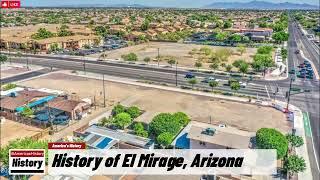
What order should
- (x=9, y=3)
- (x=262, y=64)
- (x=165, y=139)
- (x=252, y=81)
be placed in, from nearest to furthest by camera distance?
(x=9, y=3), (x=165, y=139), (x=252, y=81), (x=262, y=64)

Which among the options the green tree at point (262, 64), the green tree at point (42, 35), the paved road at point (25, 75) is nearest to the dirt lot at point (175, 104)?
the paved road at point (25, 75)

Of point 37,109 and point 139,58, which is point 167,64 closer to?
point 139,58

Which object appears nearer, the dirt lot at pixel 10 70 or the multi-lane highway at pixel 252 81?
the multi-lane highway at pixel 252 81

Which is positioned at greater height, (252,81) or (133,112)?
(252,81)

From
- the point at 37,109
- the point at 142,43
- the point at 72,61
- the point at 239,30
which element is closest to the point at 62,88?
the point at 37,109

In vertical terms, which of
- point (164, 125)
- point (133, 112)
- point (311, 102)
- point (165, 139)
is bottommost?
point (165, 139)

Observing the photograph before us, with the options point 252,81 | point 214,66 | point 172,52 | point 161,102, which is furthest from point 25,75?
point 252,81

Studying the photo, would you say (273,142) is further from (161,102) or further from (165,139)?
(161,102)

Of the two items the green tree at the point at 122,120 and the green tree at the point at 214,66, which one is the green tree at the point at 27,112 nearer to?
the green tree at the point at 122,120
